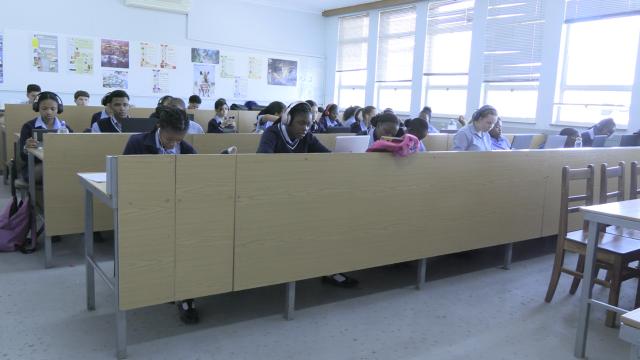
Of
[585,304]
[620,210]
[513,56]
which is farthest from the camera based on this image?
[513,56]

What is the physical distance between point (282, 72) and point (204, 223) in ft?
26.7

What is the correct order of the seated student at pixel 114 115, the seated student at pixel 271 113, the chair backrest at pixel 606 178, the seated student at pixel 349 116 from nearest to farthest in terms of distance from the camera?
the chair backrest at pixel 606 178
the seated student at pixel 114 115
the seated student at pixel 271 113
the seated student at pixel 349 116

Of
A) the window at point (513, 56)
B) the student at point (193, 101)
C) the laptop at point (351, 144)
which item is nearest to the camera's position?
the laptop at point (351, 144)

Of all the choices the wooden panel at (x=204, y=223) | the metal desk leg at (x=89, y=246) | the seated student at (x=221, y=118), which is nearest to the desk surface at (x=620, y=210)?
the wooden panel at (x=204, y=223)

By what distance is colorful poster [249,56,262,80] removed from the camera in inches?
372

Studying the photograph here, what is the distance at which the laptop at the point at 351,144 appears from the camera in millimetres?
3068

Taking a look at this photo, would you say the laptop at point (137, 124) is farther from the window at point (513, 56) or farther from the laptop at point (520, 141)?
the window at point (513, 56)

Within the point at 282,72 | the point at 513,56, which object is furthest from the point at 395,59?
the point at 513,56

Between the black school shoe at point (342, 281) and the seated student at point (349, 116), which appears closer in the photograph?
the black school shoe at point (342, 281)

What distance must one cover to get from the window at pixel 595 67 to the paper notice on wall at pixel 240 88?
535 cm

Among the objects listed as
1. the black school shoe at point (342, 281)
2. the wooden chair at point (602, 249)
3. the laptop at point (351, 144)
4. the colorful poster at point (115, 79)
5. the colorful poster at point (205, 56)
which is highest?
the colorful poster at point (205, 56)

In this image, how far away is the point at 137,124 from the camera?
3752mm

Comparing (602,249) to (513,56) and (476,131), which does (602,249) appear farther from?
(513,56)

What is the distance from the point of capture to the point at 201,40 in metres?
8.82
